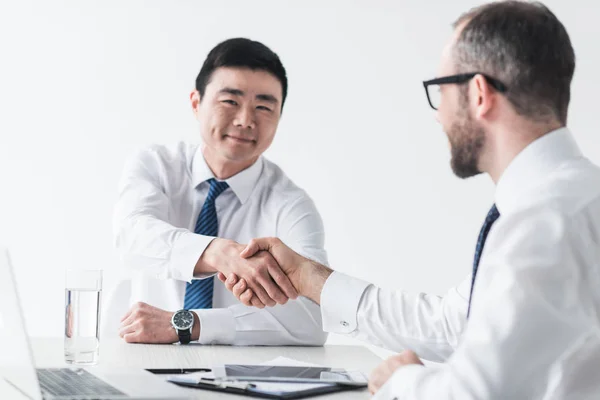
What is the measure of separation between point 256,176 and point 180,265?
63cm

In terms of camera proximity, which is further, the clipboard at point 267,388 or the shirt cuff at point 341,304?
the shirt cuff at point 341,304

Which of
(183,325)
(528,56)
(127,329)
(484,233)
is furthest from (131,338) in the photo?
(528,56)

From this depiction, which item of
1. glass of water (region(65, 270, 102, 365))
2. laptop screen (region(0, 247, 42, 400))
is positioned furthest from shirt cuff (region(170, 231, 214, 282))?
laptop screen (region(0, 247, 42, 400))

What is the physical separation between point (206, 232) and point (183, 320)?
0.55 meters

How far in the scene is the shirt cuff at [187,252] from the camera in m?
2.38

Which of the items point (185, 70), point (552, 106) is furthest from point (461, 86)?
point (185, 70)

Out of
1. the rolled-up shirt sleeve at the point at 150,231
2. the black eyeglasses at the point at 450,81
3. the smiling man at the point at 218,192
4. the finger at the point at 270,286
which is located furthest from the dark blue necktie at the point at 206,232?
the black eyeglasses at the point at 450,81

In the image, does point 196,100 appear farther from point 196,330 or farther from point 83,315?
point 83,315

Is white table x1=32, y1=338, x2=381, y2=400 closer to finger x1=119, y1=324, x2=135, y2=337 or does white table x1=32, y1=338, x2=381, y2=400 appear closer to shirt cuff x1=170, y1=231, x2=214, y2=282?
finger x1=119, y1=324, x2=135, y2=337

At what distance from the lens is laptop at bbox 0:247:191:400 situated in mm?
1288

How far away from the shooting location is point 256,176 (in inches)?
116

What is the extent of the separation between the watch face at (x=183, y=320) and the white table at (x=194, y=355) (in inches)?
2.5

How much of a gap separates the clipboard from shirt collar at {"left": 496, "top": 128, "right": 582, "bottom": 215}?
488mm

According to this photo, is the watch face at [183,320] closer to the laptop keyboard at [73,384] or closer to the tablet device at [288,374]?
the tablet device at [288,374]
